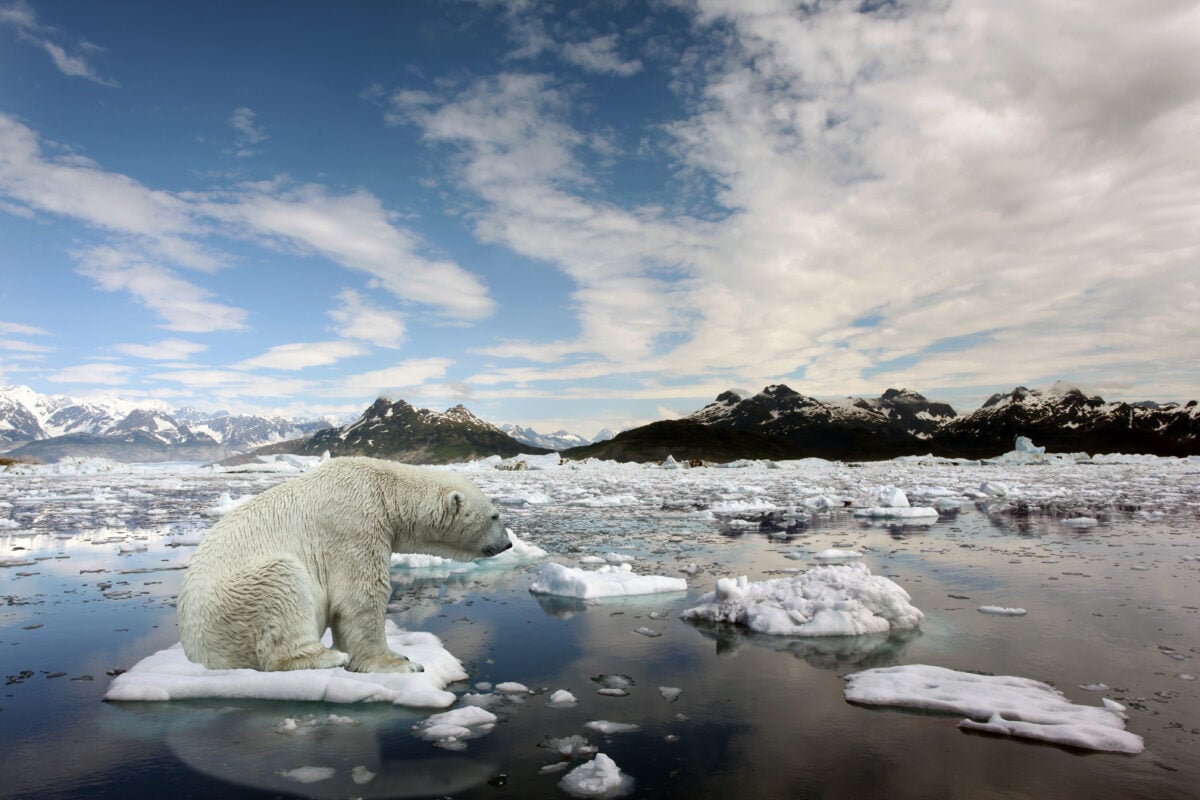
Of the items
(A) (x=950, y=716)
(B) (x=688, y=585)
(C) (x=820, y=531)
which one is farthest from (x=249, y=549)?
(C) (x=820, y=531)

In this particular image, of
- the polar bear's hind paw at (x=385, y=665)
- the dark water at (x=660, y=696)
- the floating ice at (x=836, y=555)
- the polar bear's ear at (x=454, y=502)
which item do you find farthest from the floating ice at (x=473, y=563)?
the polar bear's hind paw at (x=385, y=665)

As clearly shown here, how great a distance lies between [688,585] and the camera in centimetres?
913

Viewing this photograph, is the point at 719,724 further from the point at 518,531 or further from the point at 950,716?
the point at 518,531

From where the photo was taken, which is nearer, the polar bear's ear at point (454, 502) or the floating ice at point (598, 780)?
the floating ice at point (598, 780)

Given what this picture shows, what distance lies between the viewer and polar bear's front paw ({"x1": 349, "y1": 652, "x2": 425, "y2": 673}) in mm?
5039

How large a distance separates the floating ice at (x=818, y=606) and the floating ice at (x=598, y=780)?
360 cm

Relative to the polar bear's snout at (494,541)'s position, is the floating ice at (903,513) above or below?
below

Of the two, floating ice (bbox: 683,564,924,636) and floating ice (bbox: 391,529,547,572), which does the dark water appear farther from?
floating ice (bbox: 391,529,547,572)

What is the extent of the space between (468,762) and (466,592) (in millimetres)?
5385

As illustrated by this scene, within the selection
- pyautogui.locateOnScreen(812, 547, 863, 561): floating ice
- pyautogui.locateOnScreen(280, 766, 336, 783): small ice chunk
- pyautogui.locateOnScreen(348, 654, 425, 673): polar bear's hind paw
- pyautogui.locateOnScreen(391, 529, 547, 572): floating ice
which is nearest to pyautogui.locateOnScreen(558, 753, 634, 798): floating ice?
pyautogui.locateOnScreen(280, 766, 336, 783): small ice chunk

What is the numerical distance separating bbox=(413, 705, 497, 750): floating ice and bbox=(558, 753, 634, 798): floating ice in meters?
0.83

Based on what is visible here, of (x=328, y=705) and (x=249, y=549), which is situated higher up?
(x=249, y=549)

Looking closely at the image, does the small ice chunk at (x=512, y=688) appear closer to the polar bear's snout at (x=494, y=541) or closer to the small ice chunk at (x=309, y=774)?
the polar bear's snout at (x=494, y=541)

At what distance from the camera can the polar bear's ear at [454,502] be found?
577 centimetres
